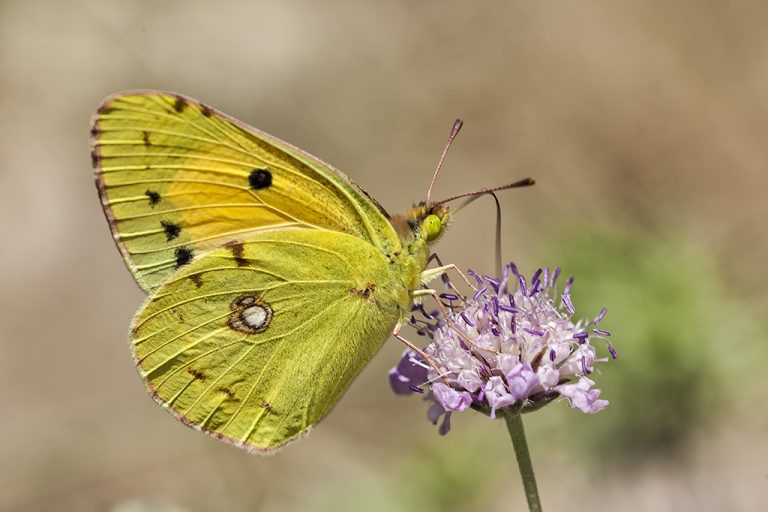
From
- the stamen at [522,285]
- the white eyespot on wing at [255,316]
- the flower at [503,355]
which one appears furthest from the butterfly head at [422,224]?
the white eyespot on wing at [255,316]

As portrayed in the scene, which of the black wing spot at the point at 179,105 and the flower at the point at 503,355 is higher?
the black wing spot at the point at 179,105

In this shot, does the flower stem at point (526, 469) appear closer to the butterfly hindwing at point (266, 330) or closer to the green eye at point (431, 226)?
the butterfly hindwing at point (266, 330)

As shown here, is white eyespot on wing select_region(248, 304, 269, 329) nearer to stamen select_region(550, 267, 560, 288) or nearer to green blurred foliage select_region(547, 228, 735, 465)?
stamen select_region(550, 267, 560, 288)

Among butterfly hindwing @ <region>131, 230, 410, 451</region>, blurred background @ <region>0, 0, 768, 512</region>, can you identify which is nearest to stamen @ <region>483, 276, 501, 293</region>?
butterfly hindwing @ <region>131, 230, 410, 451</region>

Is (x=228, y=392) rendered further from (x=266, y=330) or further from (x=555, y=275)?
(x=555, y=275)

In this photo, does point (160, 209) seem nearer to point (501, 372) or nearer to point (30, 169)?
point (501, 372)

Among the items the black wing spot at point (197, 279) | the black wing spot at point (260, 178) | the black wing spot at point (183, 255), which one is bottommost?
the black wing spot at point (197, 279)

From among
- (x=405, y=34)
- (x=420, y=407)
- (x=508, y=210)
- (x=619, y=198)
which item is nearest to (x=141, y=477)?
(x=420, y=407)

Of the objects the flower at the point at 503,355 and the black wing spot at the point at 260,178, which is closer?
the flower at the point at 503,355
